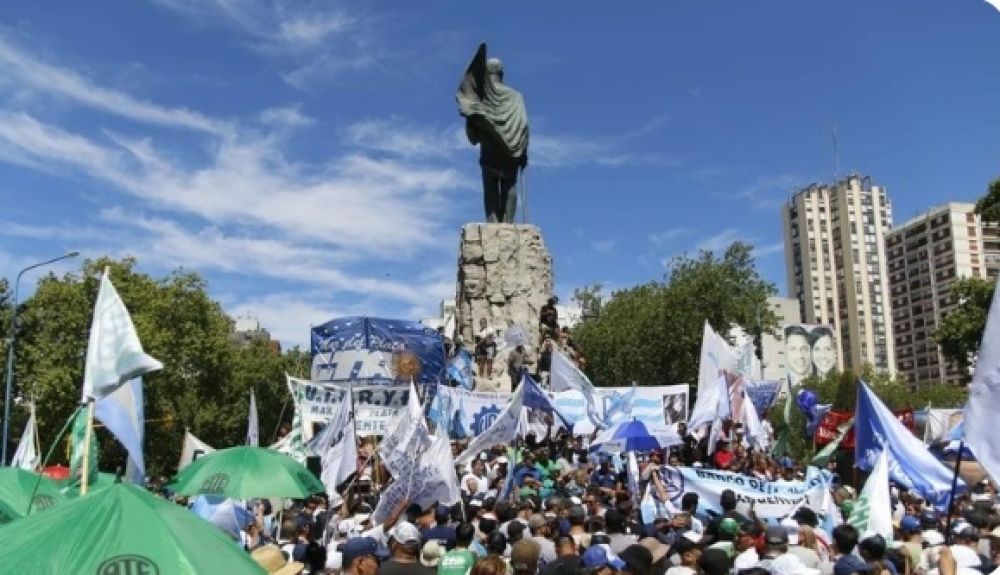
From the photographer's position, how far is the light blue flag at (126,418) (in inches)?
275

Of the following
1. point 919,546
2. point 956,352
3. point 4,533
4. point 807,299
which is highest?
point 807,299

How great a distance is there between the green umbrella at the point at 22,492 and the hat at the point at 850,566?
518 cm

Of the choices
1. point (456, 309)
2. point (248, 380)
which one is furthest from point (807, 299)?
point (456, 309)

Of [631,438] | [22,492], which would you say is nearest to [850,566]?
[22,492]

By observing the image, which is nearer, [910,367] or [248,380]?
[248,380]

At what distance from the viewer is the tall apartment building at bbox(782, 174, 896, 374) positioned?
138875 mm

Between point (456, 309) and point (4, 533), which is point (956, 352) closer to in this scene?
point (456, 309)

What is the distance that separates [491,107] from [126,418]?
15539 mm

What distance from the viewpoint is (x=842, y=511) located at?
889 cm

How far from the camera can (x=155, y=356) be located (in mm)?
36844

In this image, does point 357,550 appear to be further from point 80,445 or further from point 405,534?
point 80,445

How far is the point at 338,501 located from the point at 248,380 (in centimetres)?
4069

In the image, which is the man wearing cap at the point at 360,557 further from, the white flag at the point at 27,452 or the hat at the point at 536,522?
the white flag at the point at 27,452

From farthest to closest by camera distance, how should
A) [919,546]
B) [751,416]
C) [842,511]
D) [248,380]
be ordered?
1. [248,380]
2. [751,416]
3. [842,511]
4. [919,546]
